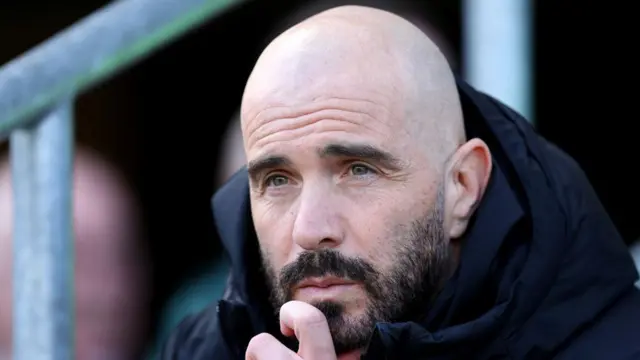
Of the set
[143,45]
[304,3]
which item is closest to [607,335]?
[143,45]

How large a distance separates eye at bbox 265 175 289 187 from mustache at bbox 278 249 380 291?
0.46 ft

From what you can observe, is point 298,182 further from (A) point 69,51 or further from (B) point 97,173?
(B) point 97,173

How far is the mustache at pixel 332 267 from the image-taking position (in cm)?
211

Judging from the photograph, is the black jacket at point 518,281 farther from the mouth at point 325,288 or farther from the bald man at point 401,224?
the mouth at point 325,288

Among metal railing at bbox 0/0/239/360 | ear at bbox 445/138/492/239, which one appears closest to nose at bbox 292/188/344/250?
ear at bbox 445/138/492/239

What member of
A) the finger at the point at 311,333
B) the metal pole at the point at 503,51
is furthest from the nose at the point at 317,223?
the metal pole at the point at 503,51

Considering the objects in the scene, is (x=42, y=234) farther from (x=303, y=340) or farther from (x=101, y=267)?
(x=101, y=267)

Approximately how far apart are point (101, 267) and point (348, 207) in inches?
70.0

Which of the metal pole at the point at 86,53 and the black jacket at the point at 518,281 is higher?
the metal pole at the point at 86,53

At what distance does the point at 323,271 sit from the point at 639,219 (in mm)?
2528

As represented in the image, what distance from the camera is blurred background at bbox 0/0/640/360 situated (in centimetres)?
353

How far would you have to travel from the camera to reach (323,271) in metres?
2.12

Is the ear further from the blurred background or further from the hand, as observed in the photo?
the blurred background

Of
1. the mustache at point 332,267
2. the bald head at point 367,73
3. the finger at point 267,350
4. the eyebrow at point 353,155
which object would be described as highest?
the bald head at point 367,73
